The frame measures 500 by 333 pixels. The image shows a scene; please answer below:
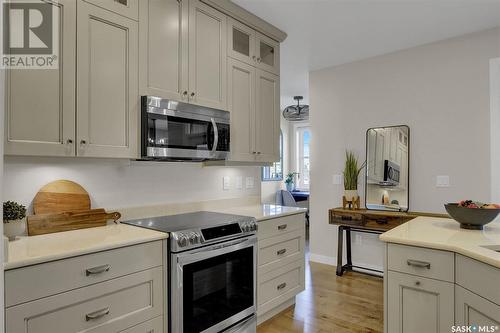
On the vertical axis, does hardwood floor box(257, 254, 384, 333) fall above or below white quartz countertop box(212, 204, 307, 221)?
below

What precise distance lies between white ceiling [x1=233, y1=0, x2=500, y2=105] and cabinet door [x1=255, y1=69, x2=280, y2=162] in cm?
53

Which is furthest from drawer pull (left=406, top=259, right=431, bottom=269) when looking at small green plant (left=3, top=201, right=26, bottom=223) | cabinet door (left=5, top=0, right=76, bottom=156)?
small green plant (left=3, top=201, right=26, bottom=223)

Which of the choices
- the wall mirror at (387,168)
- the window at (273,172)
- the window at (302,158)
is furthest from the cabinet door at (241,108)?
the window at (302,158)

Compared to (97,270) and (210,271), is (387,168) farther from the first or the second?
(97,270)

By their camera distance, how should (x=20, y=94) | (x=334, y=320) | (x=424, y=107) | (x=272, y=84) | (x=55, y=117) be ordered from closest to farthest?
(x=20, y=94)
(x=55, y=117)
(x=334, y=320)
(x=272, y=84)
(x=424, y=107)

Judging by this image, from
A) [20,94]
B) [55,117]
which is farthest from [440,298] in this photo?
[20,94]

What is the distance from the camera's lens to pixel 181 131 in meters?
2.23

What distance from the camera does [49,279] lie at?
1378mm

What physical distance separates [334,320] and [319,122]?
2.51 metres

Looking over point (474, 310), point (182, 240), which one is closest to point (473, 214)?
point (474, 310)

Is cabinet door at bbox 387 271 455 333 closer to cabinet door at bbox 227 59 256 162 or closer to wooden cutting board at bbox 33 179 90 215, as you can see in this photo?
cabinet door at bbox 227 59 256 162

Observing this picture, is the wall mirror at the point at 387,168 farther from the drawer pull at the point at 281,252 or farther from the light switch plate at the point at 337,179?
the drawer pull at the point at 281,252

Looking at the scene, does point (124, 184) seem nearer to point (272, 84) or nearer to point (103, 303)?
point (103, 303)

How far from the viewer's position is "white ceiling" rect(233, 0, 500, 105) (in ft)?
8.47
